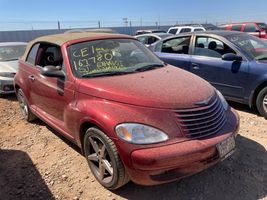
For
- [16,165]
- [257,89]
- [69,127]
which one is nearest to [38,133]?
[16,165]

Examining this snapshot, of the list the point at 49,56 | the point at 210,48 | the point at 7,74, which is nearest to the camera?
the point at 49,56

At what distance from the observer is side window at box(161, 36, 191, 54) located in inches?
253

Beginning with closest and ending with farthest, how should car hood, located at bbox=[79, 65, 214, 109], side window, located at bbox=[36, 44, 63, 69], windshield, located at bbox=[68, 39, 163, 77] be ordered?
car hood, located at bbox=[79, 65, 214, 109]
windshield, located at bbox=[68, 39, 163, 77]
side window, located at bbox=[36, 44, 63, 69]

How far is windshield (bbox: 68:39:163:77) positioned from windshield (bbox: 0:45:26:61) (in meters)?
5.34

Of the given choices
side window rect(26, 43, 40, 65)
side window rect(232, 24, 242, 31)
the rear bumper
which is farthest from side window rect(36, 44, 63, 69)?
side window rect(232, 24, 242, 31)

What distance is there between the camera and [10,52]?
877 cm

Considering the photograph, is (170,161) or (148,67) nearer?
(170,161)

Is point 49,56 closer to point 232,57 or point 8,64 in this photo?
point 232,57

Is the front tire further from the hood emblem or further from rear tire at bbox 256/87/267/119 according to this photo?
rear tire at bbox 256/87/267/119

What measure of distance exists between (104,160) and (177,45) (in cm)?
418

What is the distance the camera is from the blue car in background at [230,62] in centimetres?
516

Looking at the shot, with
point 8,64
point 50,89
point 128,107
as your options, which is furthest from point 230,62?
point 8,64

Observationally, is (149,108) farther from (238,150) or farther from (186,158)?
(238,150)

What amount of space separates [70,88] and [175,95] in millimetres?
1330
